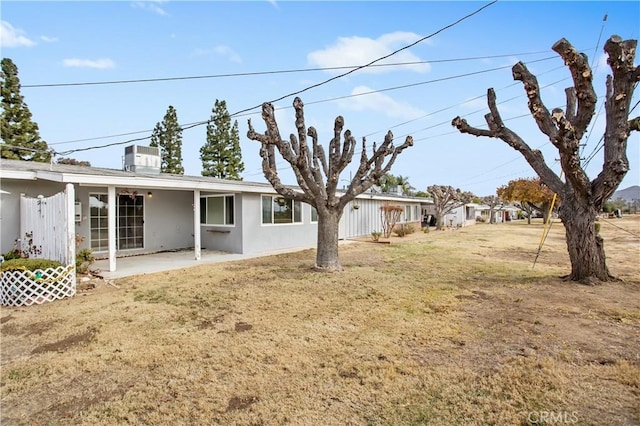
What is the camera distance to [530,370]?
3.01 meters

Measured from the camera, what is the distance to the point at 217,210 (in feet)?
38.0

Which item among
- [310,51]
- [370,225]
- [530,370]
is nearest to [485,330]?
[530,370]

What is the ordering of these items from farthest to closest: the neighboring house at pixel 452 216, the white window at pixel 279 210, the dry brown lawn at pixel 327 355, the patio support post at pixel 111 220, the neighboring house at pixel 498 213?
the neighboring house at pixel 498 213, the neighboring house at pixel 452 216, the white window at pixel 279 210, the patio support post at pixel 111 220, the dry brown lawn at pixel 327 355

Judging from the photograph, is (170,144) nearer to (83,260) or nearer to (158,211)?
(158,211)

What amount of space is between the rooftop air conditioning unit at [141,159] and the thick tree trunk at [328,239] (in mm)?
6468

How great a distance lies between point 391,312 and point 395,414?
2.48 meters

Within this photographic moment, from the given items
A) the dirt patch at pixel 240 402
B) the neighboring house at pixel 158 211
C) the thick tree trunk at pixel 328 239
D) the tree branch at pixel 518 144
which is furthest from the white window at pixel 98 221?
the tree branch at pixel 518 144

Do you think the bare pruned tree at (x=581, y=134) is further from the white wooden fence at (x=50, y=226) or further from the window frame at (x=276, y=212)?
the white wooden fence at (x=50, y=226)

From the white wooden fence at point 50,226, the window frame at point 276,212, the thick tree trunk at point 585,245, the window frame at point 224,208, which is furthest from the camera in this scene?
the window frame at point 276,212

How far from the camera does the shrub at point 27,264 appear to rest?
5398mm

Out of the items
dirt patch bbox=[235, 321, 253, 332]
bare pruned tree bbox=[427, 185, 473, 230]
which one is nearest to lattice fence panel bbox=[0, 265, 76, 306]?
dirt patch bbox=[235, 321, 253, 332]

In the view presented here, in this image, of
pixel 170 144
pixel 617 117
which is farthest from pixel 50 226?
pixel 170 144

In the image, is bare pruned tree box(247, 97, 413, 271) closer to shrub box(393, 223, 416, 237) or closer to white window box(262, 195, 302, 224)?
white window box(262, 195, 302, 224)

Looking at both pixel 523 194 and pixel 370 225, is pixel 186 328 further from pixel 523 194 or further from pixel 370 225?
pixel 523 194
